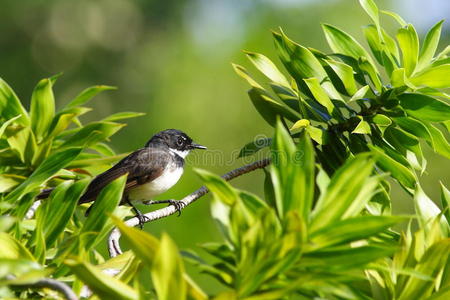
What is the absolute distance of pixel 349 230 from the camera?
144cm

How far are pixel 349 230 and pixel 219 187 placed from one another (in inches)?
13.3

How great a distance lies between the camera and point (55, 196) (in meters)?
2.04

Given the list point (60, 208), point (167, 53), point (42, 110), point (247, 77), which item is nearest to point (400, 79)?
point (247, 77)

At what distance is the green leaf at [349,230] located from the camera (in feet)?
4.70

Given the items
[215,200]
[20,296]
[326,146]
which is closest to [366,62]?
[326,146]

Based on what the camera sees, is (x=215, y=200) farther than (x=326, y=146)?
No

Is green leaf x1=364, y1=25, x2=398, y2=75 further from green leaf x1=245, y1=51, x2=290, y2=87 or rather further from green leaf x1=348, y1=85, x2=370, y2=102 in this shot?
green leaf x1=245, y1=51, x2=290, y2=87

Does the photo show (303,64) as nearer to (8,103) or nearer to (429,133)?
(429,133)

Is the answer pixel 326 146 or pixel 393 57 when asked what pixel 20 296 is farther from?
pixel 393 57

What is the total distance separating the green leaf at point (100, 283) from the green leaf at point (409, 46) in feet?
5.79

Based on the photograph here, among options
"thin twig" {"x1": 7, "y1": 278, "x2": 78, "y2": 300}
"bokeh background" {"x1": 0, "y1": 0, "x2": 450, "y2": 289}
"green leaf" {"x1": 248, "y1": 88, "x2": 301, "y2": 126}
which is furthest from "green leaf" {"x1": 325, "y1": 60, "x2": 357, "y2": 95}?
"bokeh background" {"x1": 0, "y1": 0, "x2": 450, "y2": 289}

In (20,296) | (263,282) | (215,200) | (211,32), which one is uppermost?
(215,200)

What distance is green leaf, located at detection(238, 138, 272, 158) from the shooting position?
2881 mm

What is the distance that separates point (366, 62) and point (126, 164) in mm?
3551
